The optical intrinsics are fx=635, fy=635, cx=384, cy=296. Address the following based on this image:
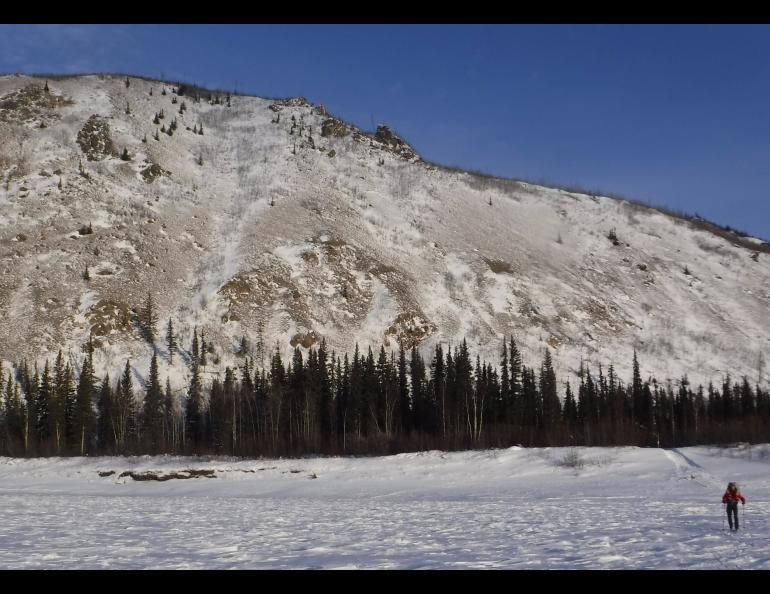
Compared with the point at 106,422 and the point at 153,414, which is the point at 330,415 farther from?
the point at 106,422

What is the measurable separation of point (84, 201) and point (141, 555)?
381 ft

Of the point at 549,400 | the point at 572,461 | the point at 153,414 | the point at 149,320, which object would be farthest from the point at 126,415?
the point at 549,400

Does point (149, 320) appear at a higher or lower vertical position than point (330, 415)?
higher

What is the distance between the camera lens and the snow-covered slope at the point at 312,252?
98.5 m

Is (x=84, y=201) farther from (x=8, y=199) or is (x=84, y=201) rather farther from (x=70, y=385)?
(x=70, y=385)

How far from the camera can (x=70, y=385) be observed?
73.1 metres

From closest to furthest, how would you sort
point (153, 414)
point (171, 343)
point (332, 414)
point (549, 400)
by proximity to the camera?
point (153, 414) → point (332, 414) → point (549, 400) → point (171, 343)

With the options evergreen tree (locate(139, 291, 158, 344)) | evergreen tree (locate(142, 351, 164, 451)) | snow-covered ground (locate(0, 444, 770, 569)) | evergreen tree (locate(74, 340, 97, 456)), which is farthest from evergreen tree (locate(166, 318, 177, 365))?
snow-covered ground (locate(0, 444, 770, 569))

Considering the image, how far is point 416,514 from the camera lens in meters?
26.0

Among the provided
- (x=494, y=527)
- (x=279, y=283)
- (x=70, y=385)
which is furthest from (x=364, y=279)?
(x=494, y=527)

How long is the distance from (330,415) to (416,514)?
47426 millimetres

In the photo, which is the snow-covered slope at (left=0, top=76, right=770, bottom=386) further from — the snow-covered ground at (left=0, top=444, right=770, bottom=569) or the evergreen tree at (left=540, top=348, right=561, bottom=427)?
the snow-covered ground at (left=0, top=444, right=770, bottom=569)

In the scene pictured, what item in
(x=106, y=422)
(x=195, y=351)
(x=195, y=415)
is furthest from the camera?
(x=195, y=351)

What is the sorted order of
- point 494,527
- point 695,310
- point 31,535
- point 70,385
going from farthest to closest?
point 695,310 → point 70,385 → point 494,527 → point 31,535
